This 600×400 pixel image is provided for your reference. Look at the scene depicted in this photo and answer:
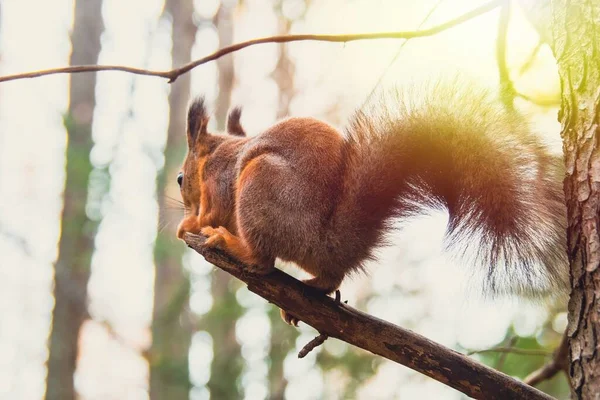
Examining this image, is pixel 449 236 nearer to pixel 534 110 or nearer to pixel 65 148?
pixel 534 110

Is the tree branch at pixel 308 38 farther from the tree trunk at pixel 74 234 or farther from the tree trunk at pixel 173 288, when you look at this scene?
the tree trunk at pixel 74 234

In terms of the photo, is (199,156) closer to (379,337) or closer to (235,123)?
(235,123)

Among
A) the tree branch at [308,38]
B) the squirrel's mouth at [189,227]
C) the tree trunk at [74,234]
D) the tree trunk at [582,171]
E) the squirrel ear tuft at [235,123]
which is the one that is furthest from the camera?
the tree trunk at [74,234]

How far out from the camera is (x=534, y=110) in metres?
1.57

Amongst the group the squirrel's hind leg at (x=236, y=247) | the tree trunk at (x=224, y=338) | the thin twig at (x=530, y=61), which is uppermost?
the thin twig at (x=530, y=61)

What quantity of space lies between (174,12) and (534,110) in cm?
571

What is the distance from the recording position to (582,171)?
4.34 feet

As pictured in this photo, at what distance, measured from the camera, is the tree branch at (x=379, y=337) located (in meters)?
1.45

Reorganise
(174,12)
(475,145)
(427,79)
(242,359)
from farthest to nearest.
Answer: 1. (174,12)
2. (242,359)
3. (427,79)
4. (475,145)

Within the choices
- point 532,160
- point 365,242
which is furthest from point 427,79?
point 365,242

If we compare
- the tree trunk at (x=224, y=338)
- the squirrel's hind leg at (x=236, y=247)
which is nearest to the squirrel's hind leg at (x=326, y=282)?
the squirrel's hind leg at (x=236, y=247)

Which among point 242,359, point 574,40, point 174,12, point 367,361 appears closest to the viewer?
point 574,40

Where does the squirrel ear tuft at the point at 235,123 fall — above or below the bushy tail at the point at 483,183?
below

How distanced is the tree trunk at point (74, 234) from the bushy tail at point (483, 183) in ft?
13.4
